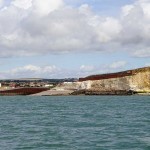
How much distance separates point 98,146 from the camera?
29000 millimetres

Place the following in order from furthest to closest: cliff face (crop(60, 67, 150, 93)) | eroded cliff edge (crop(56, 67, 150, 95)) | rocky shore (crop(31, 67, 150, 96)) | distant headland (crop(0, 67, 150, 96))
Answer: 1. cliff face (crop(60, 67, 150, 93))
2. distant headland (crop(0, 67, 150, 96))
3. eroded cliff edge (crop(56, 67, 150, 95))
4. rocky shore (crop(31, 67, 150, 96))

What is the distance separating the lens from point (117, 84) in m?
160

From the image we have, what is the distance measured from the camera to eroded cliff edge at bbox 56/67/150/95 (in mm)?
154950

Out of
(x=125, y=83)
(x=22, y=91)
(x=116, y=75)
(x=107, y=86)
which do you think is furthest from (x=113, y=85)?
(x=22, y=91)

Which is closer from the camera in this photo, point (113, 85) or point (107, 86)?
point (113, 85)

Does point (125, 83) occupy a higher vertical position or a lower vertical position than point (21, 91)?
higher

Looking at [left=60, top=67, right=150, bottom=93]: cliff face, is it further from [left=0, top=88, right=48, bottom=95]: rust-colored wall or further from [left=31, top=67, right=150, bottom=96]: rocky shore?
[left=0, top=88, right=48, bottom=95]: rust-colored wall

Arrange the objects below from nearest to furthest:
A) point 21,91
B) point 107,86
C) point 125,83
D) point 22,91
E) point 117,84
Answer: point 117,84
point 125,83
point 107,86
point 22,91
point 21,91

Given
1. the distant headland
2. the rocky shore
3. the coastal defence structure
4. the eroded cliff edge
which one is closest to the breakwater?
the distant headland

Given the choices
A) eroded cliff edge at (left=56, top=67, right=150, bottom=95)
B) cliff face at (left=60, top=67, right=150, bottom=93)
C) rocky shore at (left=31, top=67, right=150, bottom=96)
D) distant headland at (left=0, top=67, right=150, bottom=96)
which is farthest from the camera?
cliff face at (left=60, top=67, right=150, bottom=93)

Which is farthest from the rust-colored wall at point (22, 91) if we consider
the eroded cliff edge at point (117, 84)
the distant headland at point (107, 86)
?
the eroded cliff edge at point (117, 84)

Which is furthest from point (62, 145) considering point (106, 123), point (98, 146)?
point (106, 123)

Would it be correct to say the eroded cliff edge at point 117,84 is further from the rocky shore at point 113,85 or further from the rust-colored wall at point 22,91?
the rust-colored wall at point 22,91

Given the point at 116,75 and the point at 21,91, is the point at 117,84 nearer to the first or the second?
the point at 116,75
